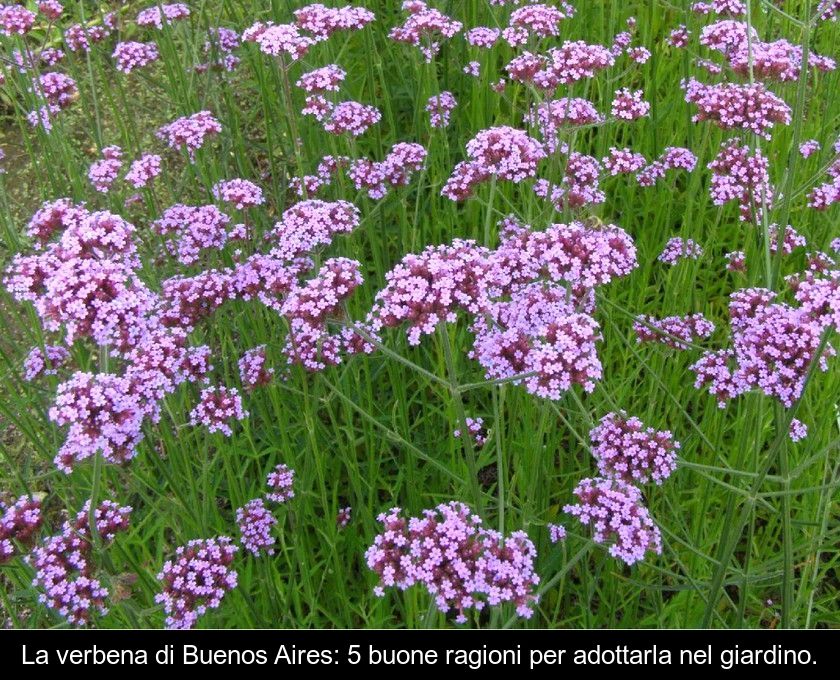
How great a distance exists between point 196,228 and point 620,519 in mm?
1871

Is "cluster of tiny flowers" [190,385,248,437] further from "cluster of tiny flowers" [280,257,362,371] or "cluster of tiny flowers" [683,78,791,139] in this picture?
"cluster of tiny flowers" [683,78,791,139]

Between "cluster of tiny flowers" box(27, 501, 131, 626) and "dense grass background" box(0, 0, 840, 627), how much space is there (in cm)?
9

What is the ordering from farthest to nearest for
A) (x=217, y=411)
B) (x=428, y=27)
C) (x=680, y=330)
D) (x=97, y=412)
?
(x=428, y=27) → (x=680, y=330) → (x=217, y=411) → (x=97, y=412)

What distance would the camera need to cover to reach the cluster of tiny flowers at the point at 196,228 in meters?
2.88

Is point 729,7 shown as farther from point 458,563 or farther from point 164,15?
point 458,563

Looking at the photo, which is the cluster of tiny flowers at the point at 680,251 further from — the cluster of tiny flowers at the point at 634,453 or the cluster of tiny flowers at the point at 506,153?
the cluster of tiny flowers at the point at 634,453

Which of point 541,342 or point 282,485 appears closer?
point 541,342

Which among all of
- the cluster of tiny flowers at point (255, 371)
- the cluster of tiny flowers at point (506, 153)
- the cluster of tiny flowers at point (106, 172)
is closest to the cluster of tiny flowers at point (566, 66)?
the cluster of tiny flowers at point (506, 153)

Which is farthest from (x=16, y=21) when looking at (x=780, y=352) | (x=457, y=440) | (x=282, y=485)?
(x=780, y=352)

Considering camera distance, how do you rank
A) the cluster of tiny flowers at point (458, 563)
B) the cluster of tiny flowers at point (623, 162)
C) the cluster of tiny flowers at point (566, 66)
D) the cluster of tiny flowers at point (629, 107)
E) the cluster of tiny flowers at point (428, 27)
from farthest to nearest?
the cluster of tiny flowers at point (428, 27), the cluster of tiny flowers at point (623, 162), the cluster of tiny flowers at point (629, 107), the cluster of tiny flowers at point (566, 66), the cluster of tiny flowers at point (458, 563)

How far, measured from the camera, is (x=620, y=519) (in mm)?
2170

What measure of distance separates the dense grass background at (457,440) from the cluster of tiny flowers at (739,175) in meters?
0.16

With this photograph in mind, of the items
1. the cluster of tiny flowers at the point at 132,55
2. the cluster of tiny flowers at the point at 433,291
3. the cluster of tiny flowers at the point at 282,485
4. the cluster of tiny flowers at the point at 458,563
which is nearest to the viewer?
the cluster of tiny flowers at the point at 458,563

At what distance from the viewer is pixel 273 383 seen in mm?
2736
